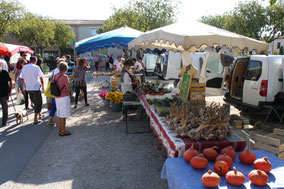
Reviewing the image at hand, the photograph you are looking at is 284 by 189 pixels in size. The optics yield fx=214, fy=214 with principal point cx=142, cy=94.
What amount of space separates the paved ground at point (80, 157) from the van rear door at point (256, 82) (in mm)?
3178

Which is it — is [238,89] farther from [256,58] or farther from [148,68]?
[148,68]

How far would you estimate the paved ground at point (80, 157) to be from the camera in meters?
3.44

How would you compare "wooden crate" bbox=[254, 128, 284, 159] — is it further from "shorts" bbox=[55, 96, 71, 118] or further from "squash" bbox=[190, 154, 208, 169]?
"shorts" bbox=[55, 96, 71, 118]

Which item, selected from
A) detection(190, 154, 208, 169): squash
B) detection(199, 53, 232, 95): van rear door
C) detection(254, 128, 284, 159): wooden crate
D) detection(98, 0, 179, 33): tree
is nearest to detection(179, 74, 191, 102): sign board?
detection(254, 128, 284, 159): wooden crate

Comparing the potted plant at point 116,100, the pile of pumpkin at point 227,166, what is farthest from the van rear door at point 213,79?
the pile of pumpkin at point 227,166

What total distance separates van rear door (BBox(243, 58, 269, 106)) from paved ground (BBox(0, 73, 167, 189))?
125 inches

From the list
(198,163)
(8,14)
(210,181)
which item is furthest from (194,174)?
(8,14)

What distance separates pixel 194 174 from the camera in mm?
2307

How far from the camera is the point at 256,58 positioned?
20.3 ft

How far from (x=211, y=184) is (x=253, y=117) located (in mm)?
5736

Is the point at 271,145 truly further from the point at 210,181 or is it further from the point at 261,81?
the point at 261,81

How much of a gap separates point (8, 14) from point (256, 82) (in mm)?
19850

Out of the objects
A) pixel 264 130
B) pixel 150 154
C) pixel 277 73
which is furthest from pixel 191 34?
pixel 264 130

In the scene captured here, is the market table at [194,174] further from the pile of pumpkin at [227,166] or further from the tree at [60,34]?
the tree at [60,34]
